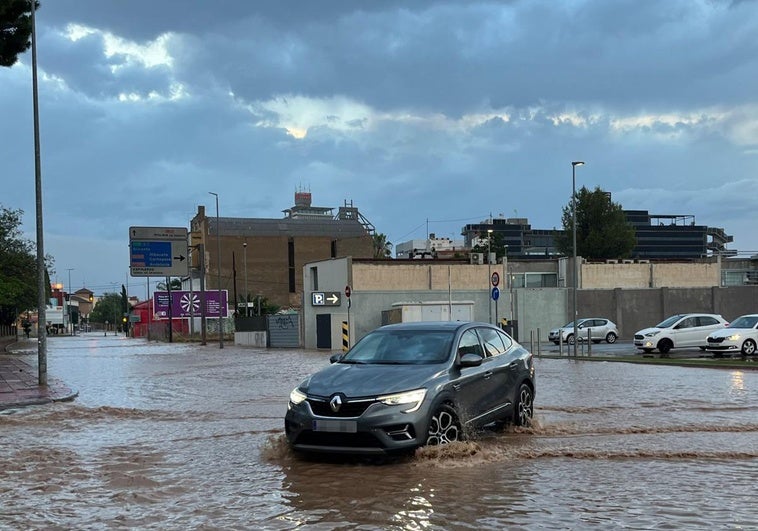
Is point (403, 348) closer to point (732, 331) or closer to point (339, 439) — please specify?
point (339, 439)

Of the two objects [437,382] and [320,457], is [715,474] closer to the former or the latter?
[437,382]

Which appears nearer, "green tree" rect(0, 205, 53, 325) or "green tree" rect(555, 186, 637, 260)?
"green tree" rect(0, 205, 53, 325)

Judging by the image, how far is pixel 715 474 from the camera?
306 inches

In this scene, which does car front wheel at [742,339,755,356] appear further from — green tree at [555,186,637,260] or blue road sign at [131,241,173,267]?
green tree at [555,186,637,260]

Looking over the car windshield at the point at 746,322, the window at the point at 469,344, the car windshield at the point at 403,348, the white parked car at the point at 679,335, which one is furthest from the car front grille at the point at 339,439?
the white parked car at the point at 679,335

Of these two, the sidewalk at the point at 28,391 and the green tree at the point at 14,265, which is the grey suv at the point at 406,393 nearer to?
the sidewalk at the point at 28,391

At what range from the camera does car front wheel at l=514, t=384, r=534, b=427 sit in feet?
33.6

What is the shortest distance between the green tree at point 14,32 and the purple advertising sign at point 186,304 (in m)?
41.9

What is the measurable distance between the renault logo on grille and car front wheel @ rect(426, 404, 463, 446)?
980 millimetres

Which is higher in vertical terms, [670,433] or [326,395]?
[326,395]

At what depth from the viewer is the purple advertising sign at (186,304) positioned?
70.1 meters

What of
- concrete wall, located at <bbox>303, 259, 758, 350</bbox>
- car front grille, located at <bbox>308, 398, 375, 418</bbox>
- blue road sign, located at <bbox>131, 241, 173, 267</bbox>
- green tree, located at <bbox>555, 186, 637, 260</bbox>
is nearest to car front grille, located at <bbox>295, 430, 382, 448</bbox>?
car front grille, located at <bbox>308, 398, 375, 418</bbox>

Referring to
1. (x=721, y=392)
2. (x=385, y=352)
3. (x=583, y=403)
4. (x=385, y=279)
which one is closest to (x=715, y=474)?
(x=385, y=352)

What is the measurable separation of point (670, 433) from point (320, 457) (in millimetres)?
4952
